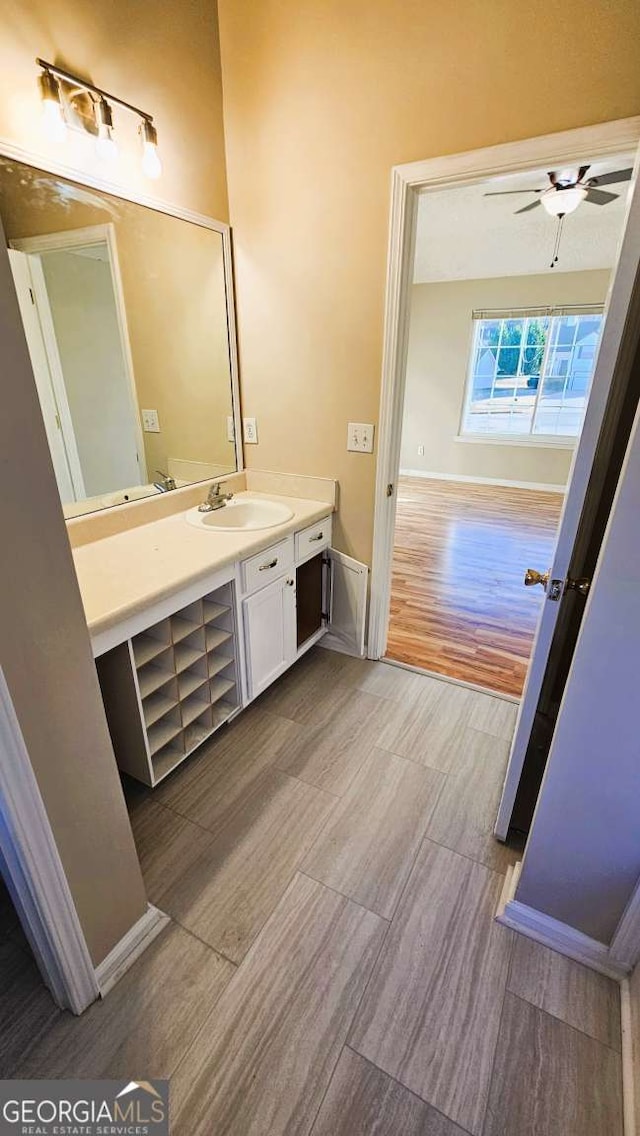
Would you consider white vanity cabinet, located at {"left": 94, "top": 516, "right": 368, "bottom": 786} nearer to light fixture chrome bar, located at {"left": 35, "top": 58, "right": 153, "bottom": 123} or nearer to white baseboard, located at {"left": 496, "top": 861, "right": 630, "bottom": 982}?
white baseboard, located at {"left": 496, "top": 861, "right": 630, "bottom": 982}

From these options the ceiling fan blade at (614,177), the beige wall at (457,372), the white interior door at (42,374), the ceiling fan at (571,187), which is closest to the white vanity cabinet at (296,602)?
the white interior door at (42,374)

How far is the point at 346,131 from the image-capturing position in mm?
1724

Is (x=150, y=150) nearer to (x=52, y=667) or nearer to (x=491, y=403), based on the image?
(x=52, y=667)

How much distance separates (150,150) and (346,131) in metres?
0.72

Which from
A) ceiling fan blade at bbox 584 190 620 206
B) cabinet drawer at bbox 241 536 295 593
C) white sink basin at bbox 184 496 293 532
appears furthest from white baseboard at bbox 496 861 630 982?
ceiling fan blade at bbox 584 190 620 206

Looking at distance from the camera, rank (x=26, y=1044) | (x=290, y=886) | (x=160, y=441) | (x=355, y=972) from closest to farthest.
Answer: (x=26, y=1044)
(x=355, y=972)
(x=290, y=886)
(x=160, y=441)

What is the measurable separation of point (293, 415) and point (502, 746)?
1739mm

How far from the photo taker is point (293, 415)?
2.21 meters

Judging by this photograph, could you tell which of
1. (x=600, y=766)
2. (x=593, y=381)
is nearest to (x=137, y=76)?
(x=593, y=381)

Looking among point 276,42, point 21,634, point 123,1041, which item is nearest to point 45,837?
point 21,634

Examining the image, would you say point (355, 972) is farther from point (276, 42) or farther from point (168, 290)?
point (276, 42)

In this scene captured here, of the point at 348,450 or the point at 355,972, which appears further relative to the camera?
the point at 348,450

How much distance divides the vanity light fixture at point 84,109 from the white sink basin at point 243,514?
1265mm

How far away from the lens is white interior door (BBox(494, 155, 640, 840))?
871 mm
